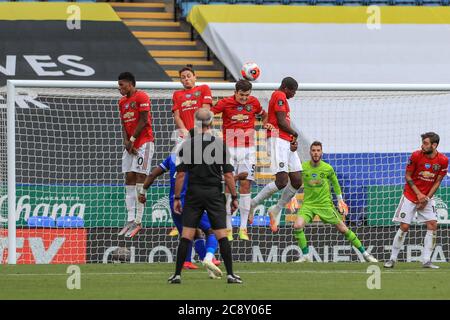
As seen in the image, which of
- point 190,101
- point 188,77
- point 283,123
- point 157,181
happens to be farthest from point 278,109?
point 157,181

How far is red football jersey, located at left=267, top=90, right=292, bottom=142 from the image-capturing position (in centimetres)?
1602

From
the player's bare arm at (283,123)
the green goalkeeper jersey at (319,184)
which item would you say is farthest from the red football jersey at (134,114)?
the green goalkeeper jersey at (319,184)

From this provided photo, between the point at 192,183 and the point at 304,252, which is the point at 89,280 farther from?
the point at 304,252

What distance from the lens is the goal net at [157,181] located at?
1806 cm

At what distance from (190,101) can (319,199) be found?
3.17m

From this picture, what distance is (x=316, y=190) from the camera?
17.8 m

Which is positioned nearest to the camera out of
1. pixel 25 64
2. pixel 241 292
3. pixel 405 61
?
pixel 241 292

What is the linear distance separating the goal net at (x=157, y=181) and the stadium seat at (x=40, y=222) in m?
0.02

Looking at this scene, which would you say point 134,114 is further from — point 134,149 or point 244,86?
point 244,86

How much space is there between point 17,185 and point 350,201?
5228mm

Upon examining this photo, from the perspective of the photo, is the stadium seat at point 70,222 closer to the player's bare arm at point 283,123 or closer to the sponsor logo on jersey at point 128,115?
the sponsor logo on jersey at point 128,115

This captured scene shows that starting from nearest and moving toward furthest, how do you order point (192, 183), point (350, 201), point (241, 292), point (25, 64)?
point (241, 292) < point (192, 183) < point (350, 201) < point (25, 64)

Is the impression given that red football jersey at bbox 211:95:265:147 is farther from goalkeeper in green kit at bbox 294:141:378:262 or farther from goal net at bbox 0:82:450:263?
goalkeeper in green kit at bbox 294:141:378:262

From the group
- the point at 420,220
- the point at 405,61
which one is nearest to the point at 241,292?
the point at 420,220
